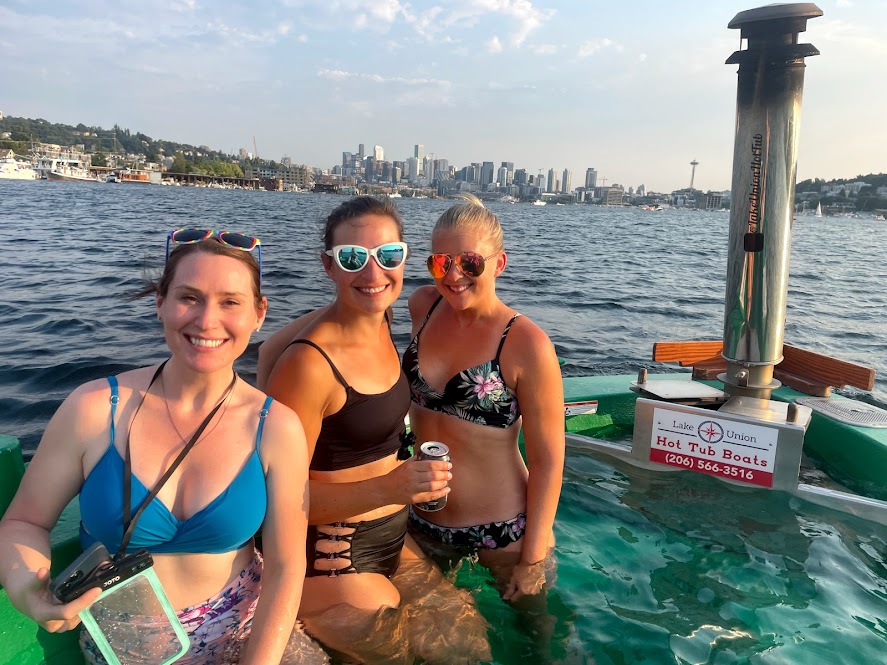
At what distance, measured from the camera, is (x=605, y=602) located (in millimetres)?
3441

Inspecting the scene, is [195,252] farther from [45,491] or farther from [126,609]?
[126,609]

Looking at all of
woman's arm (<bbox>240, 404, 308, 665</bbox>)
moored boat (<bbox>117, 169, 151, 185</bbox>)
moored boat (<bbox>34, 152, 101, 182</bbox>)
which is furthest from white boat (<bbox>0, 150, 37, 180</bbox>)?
woman's arm (<bbox>240, 404, 308, 665</bbox>)

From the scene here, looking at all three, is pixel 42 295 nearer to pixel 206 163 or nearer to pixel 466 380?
pixel 466 380

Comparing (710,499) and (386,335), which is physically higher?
(386,335)

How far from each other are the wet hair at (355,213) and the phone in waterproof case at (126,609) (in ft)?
4.71

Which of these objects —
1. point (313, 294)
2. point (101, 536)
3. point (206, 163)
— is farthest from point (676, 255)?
point (206, 163)

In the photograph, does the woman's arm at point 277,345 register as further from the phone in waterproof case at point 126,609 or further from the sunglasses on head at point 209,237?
the phone in waterproof case at point 126,609

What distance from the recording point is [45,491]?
1991 millimetres

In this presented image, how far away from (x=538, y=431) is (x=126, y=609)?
182cm

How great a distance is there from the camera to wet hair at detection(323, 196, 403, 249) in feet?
8.78

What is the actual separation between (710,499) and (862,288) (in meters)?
22.5

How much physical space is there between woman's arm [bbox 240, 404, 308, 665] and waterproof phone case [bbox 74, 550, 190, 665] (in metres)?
0.27

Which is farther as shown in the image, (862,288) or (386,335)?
(862,288)

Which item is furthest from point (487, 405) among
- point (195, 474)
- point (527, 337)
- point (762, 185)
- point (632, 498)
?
point (762, 185)
